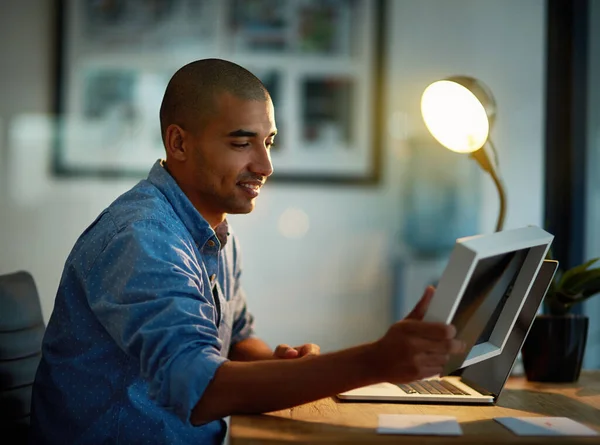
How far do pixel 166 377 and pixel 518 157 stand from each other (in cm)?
225

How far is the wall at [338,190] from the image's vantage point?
2.83m

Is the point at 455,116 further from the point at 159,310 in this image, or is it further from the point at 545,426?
the point at 159,310

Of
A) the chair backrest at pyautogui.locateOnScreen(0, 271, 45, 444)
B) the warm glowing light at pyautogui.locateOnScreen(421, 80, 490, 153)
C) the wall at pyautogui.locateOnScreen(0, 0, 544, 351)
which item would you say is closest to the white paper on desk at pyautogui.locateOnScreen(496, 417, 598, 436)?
the warm glowing light at pyautogui.locateOnScreen(421, 80, 490, 153)

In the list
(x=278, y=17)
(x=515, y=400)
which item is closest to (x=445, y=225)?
(x=278, y=17)

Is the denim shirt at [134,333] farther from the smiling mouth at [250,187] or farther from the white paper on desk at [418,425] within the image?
the white paper on desk at [418,425]

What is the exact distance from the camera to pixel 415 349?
98 cm

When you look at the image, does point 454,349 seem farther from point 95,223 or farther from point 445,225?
point 445,225

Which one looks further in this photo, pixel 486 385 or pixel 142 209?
pixel 486 385

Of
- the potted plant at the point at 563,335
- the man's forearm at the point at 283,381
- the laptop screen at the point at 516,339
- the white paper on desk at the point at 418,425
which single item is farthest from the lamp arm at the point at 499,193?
the man's forearm at the point at 283,381

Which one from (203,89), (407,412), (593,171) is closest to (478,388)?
(407,412)

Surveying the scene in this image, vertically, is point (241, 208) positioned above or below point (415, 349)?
above

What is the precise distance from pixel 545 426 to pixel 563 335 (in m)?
0.50

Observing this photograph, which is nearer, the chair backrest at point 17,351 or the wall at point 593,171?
the chair backrest at point 17,351

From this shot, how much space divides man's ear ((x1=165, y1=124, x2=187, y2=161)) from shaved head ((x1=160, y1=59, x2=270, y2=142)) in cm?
1
